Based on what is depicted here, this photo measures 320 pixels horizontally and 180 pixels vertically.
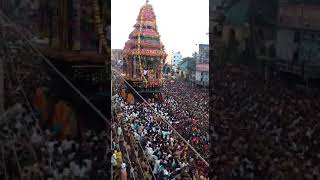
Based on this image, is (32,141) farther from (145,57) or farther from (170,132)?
(145,57)

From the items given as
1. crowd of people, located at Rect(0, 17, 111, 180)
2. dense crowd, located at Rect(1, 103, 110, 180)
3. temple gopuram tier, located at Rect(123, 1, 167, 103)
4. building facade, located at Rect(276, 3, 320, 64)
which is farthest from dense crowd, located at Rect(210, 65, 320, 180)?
temple gopuram tier, located at Rect(123, 1, 167, 103)

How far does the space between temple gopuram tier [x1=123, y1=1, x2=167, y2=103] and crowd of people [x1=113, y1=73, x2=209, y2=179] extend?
29 cm

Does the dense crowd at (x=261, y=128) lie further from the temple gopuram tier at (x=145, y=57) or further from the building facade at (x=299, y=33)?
the temple gopuram tier at (x=145, y=57)

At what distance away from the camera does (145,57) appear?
1212 centimetres

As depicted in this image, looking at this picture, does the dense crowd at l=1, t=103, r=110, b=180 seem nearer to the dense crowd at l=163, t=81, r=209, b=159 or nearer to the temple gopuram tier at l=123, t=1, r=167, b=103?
the dense crowd at l=163, t=81, r=209, b=159

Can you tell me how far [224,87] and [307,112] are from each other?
130cm

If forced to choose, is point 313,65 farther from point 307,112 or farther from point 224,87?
point 224,87

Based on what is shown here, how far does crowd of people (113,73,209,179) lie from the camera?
31.8 ft

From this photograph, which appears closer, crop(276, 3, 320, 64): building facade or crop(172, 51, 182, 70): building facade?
crop(276, 3, 320, 64): building facade

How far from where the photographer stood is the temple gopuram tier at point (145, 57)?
1120 cm

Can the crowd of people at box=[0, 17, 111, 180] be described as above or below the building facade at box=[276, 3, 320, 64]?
below

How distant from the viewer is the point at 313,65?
722cm

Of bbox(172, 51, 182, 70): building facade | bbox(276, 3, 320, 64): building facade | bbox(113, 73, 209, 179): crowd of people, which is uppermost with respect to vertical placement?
bbox(276, 3, 320, 64): building facade

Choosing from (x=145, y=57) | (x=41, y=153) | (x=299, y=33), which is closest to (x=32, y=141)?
(x=41, y=153)
